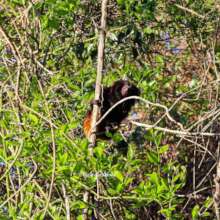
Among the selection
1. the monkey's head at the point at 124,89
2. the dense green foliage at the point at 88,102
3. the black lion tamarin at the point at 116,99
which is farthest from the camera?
the monkey's head at the point at 124,89

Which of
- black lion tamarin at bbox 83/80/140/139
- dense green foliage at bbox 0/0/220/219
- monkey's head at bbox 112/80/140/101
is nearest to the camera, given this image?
dense green foliage at bbox 0/0/220/219

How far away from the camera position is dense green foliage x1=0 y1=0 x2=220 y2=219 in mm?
2752

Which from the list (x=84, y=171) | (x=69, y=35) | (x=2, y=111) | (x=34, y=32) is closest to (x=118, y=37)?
(x=69, y=35)

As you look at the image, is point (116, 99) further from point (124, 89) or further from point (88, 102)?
point (88, 102)

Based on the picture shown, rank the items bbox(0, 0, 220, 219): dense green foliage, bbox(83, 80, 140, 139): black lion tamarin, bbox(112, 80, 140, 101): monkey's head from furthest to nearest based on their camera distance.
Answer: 1. bbox(112, 80, 140, 101): monkey's head
2. bbox(83, 80, 140, 139): black lion tamarin
3. bbox(0, 0, 220, 219): dense green foliage

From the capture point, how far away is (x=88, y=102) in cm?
330

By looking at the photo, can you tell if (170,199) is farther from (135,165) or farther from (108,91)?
(108,91)

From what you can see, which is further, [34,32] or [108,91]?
[108,91]

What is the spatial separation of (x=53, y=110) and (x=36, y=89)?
1.13 feet

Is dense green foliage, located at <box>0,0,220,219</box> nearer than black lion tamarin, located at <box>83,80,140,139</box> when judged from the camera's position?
Yes

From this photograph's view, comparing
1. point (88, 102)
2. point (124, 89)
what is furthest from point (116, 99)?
point (88, 102)

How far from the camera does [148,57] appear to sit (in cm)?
421

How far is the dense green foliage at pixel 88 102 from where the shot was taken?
108 inches

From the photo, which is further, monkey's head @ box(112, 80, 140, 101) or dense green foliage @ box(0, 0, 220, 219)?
monkey's head @ box(112, 80, 140, 101)
